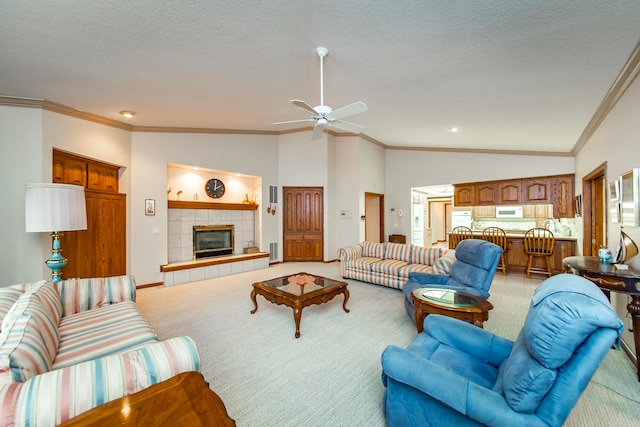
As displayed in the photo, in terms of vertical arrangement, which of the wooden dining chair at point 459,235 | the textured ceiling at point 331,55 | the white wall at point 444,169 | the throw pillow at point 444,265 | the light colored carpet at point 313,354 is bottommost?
the light colored carpet at point 313,354

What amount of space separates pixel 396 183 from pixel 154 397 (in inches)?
300

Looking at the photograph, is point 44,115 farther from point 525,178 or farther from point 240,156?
point 525,178

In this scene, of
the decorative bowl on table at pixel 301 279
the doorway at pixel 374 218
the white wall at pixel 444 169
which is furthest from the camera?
the doorway at pixel 374 218

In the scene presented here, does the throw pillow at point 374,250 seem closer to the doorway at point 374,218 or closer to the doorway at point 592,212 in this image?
the doorway at point 374,218

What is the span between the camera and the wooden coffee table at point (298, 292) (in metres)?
3.00

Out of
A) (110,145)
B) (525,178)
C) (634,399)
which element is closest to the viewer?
(634,399)

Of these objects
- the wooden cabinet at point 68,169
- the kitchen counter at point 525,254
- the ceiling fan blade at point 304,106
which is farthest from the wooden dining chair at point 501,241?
the wooden cabinet at point 68,169

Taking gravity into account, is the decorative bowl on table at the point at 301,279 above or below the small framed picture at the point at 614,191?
below

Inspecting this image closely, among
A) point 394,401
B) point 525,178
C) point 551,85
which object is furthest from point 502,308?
point 525,178

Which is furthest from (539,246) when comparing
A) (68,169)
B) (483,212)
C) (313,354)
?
(68,169)

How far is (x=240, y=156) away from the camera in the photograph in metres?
6.25

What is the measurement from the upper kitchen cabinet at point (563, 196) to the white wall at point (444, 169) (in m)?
0.17

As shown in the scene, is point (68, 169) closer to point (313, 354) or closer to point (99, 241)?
point (99, 241)

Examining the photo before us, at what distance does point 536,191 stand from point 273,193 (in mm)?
5987
